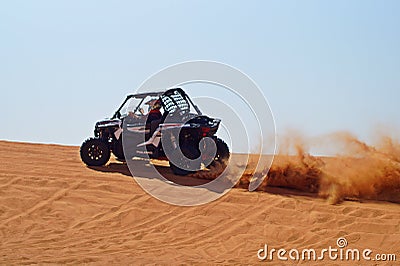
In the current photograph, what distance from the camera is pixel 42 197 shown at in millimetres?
10180

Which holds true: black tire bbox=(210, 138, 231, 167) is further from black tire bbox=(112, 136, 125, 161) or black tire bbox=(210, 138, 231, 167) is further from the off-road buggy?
black tire bbox=(112, 136, 125, 161)

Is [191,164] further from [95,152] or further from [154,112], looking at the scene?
[95,152]

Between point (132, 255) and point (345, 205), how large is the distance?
4.10 metres

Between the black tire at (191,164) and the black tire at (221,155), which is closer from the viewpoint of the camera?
the black tire at (191,164)

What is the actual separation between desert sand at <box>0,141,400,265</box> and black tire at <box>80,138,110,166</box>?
153 cm

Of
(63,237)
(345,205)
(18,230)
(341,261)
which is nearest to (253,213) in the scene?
(345,205)

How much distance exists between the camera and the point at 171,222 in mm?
8727

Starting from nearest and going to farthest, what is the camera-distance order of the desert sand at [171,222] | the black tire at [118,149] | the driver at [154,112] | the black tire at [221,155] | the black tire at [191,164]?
the desert sand at [171,222]
the black tire at [191,164]
the black tire at [221,155]
the driver at [154,112]
the black tire at [118,149]

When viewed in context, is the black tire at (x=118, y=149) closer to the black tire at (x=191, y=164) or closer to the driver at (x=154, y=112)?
the driver at (x=154, y=112)

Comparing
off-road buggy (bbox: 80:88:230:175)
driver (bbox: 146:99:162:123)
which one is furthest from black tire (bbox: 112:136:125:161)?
driver (bbox: 146:99:162:123)

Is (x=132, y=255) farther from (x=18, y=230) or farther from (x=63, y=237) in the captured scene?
(x=18, y=230)

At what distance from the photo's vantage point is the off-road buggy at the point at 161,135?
11.9 metres

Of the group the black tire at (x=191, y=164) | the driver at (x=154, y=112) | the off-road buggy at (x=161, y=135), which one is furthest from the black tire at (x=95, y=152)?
the black tire at (x=191, y=164)

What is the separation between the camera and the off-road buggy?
1187 centimetres
